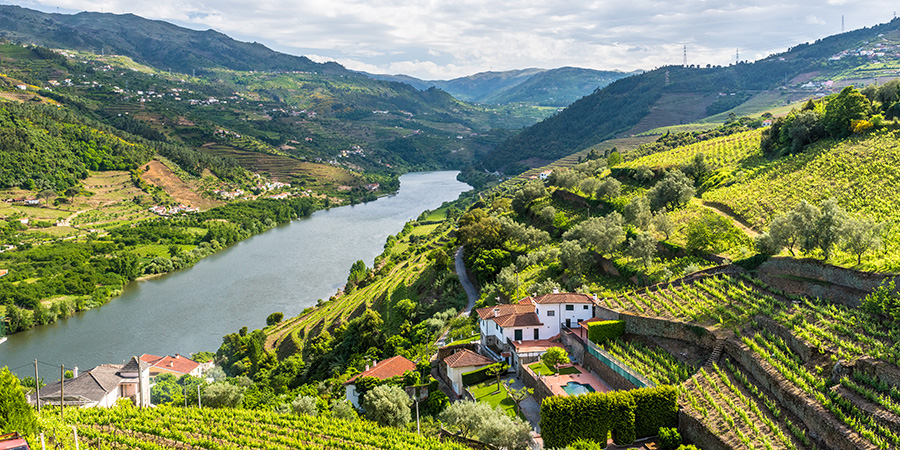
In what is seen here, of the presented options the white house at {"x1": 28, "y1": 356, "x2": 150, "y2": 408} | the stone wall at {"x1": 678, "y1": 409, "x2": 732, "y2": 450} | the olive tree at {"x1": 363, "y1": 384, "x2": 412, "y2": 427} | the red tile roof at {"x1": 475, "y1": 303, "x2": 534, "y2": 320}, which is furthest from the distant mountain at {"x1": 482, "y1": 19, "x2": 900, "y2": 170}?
the stone wall at {"x1": 678, "y1": 409, "x2": 732, "y2": 450}

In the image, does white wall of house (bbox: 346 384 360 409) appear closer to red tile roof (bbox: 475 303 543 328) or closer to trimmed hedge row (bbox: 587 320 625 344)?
red tile roof (bbox: 475 303 543 328)

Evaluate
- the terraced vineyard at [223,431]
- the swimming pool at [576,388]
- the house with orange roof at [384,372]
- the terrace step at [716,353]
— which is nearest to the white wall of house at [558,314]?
the swimming pool at [576,388]

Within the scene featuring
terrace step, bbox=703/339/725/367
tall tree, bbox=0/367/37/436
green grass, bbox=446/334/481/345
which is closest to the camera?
tall tree, bbox=0/367/37/436

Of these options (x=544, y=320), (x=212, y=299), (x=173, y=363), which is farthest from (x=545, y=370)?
(x=212, y=299)

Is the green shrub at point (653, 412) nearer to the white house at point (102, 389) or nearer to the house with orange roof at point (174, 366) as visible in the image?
the white house at point (102, 389)

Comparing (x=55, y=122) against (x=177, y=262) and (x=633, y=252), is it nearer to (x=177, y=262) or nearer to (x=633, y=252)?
(x=177, y=262)

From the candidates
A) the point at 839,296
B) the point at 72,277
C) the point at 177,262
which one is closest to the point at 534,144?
the point at 177,262
